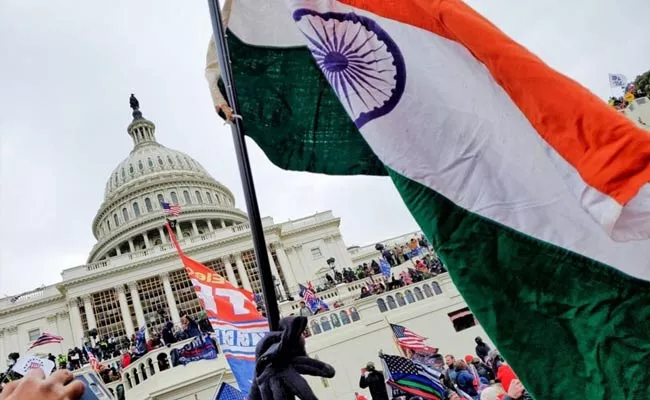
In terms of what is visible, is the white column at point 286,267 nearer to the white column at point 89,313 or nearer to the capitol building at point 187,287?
the capitol building at point 187,287

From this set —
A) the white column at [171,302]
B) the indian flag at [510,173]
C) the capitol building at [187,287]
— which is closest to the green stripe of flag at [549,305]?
the indian flag at [510,173]

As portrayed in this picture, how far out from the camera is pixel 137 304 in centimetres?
4222

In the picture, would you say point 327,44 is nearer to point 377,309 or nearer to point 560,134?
point 560,134

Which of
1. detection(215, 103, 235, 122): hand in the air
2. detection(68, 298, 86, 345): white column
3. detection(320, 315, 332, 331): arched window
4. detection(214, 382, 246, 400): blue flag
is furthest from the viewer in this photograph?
detection(68, 298, 86, 345): white column

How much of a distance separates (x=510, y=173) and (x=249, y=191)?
157 centimetres

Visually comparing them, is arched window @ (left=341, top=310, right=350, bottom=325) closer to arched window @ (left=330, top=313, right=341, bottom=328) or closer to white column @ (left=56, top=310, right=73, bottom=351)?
arched window @ (left=330, top=313, right=341, bottom=328)

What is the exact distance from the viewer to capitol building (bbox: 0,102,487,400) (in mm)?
17344

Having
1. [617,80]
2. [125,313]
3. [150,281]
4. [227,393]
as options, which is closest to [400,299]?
[227,393]

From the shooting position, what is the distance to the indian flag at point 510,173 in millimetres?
2244

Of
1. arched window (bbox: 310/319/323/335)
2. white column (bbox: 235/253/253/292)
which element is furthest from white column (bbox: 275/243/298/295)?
arched window (bbox: 310/319/323/335)

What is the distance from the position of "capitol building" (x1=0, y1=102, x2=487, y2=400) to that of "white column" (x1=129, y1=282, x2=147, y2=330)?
0.09 meters

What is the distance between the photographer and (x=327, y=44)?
305cm

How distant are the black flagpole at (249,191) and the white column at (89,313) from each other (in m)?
45.0

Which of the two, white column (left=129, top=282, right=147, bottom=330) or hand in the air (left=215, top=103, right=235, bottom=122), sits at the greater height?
white column (left=129, top=282, right=147, bottom=330)
